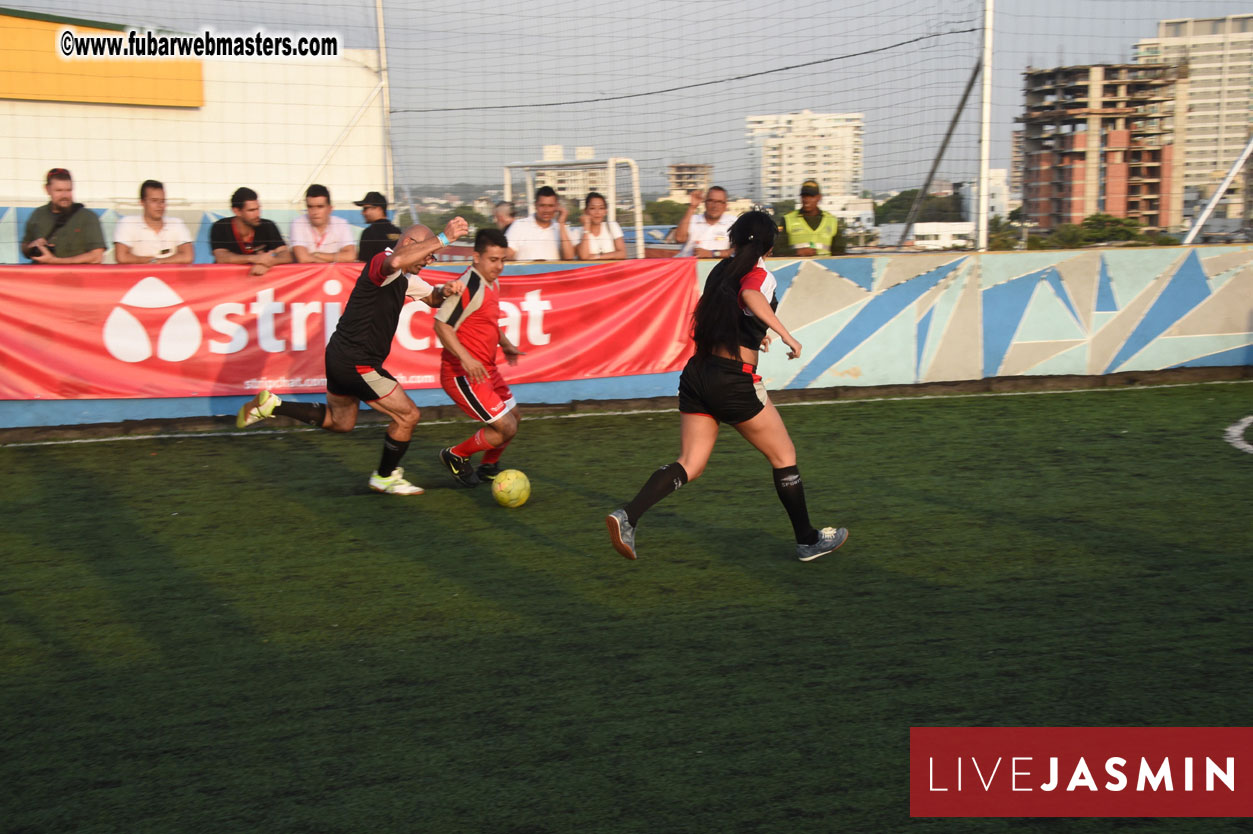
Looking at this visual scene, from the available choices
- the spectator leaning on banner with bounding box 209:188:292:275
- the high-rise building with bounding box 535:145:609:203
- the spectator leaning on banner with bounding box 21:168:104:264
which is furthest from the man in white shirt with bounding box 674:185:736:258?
the spectator leaning on banner with bounding box 21:168:104:264

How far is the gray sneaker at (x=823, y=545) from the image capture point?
5.94 m

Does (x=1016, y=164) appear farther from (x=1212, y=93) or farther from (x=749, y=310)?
(x=749, y=310)

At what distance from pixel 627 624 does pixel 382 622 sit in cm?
112

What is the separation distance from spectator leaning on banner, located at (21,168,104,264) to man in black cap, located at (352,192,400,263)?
2.29m

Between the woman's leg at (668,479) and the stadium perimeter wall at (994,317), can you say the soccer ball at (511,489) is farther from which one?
the stadium perimeter wall at (994,317)

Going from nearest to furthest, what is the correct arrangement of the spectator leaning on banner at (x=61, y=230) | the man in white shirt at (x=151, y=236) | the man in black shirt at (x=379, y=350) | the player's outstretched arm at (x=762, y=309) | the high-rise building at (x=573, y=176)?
the player's outstretched arm at (x=762, y=309) < the man in black shirt at (x=379, y=350) < the spectator leaning on banner at (x=61, y=230) < the man in white shirt at (x=151, y=236) < the high-rise building at (x=573, y=176)

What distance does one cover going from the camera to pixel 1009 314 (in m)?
11.7

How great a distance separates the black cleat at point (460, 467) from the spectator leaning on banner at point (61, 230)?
14.4 ft

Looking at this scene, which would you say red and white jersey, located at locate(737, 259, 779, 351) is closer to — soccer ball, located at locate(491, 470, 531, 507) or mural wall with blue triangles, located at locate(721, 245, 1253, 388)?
soccer ball, located at locate(491, 470, 531, 507)

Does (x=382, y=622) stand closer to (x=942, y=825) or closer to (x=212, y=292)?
(x=942, y=825)

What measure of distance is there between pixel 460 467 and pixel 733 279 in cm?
300

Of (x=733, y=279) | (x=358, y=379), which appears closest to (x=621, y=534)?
Result: (x=733, y=279)

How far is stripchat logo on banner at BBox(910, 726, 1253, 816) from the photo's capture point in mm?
3449

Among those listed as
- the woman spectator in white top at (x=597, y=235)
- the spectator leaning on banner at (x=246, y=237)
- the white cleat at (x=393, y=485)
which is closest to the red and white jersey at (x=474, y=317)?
the white cleat at (x=393, y=485)
